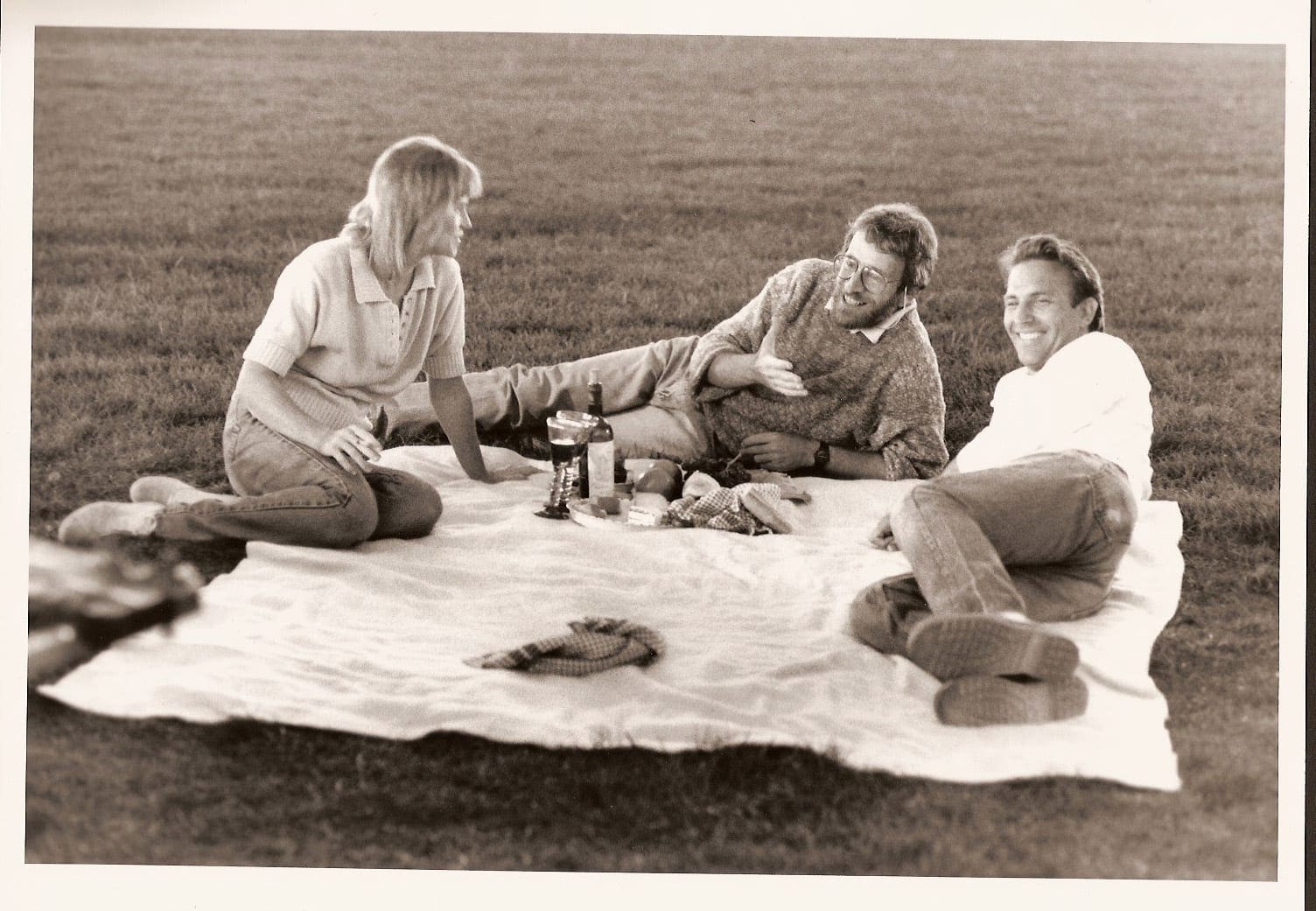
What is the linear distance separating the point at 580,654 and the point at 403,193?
1521mm

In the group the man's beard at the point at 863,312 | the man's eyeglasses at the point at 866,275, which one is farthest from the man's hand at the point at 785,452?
the man's eyeglasses at the point at 866,275

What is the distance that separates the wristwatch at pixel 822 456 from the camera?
500 cm

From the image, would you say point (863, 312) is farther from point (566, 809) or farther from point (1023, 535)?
point (566, 809)

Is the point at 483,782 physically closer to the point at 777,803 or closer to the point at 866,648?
the point at 777,803

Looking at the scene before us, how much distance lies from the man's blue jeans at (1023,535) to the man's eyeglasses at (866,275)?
2.98ft

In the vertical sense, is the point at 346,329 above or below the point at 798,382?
above

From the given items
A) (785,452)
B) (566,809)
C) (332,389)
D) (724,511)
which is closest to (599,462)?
(724,511)

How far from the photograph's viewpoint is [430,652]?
4.11 meters

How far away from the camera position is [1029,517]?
409cm

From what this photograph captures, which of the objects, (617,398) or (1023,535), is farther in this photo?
(617,398)

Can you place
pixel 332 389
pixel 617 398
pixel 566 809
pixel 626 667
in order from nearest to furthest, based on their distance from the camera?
pixel 566 809
pixel 626 667
pixel 332 389
pixel 617 398

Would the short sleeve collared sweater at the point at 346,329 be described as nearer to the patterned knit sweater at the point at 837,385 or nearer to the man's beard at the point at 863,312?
the patterned knit sweater at the point at 837,385

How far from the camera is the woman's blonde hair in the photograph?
177 inches

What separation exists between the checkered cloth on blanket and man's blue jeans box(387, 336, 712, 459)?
1.11 feet
